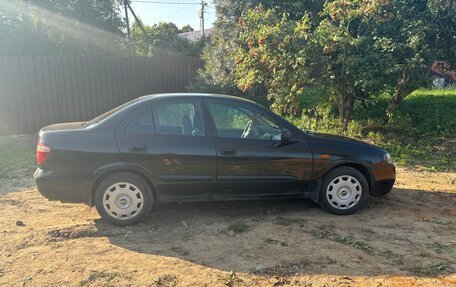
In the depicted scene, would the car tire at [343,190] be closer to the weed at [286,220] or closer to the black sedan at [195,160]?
the black sedan at [195,160]

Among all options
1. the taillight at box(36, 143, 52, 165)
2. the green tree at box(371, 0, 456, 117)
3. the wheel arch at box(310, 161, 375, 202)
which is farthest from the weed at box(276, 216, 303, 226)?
the green tree at box(371, 0, 456, 117)

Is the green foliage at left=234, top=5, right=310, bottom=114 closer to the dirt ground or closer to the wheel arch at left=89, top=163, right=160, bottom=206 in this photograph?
the dirt ground

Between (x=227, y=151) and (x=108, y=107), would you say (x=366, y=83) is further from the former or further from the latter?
(x=108, y=107)

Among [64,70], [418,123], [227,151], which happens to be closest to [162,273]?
[227,151]

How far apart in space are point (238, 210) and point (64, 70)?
26.4 ft

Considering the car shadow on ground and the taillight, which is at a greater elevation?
the taillight

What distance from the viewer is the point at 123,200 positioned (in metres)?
4.37

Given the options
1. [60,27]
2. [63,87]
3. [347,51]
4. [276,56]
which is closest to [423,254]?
[347,51]

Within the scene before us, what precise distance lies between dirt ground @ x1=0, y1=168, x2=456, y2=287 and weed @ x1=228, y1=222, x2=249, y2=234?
11 mm

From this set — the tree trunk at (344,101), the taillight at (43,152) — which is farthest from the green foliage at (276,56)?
the taillight at (43,152)

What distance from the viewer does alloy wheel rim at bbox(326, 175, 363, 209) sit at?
189 inches

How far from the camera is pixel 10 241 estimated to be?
4039 millimetres

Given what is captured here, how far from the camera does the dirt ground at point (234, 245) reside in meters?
3.38

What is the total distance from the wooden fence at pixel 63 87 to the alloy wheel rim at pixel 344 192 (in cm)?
859
